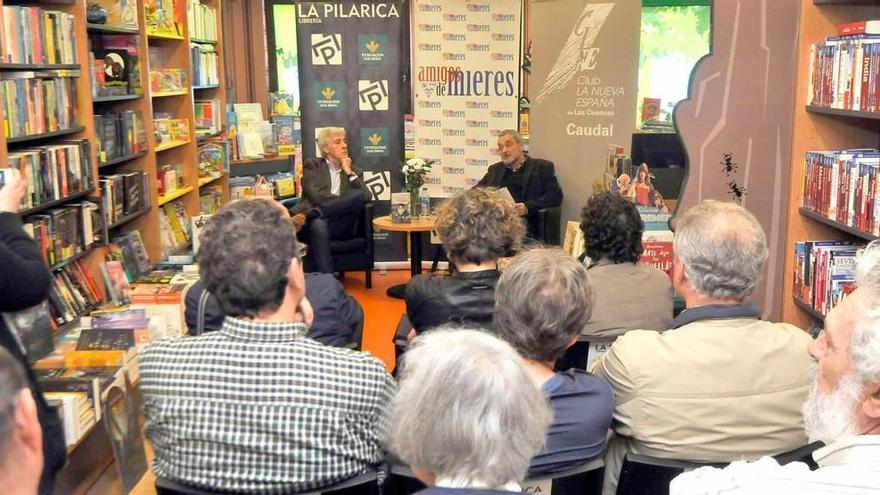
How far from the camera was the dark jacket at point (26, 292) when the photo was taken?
2162 mm

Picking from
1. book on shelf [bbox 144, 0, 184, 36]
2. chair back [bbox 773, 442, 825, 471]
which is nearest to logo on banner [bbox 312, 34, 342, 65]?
book on shelf [bbox 144, 0, 184, 36]

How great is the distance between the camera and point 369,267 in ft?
23.8

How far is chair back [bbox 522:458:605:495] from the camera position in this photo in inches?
78.5

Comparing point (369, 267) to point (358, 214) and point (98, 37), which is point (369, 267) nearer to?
point (358, 214)

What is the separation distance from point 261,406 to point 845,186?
2.73 metres

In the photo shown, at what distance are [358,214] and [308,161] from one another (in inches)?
24.5

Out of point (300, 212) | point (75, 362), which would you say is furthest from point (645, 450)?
point (300, 212)

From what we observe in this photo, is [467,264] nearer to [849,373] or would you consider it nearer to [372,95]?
[849,373]

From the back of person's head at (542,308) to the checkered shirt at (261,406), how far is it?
377 millimetres

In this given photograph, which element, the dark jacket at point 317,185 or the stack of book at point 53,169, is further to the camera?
the dark jacket at point 317,185

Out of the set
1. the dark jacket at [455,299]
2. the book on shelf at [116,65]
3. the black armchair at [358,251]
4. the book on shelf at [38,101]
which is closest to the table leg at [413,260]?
the black armchair at [358,251]

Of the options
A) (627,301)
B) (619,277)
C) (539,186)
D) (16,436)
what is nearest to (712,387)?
(627,301)

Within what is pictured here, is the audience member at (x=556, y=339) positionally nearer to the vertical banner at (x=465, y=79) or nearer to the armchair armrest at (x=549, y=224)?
the armchair armrest at (x=549, y=224)

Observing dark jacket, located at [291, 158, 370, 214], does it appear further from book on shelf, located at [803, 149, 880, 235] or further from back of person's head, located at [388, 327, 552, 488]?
back of person's head, located at [388, 327, 552, 488]
